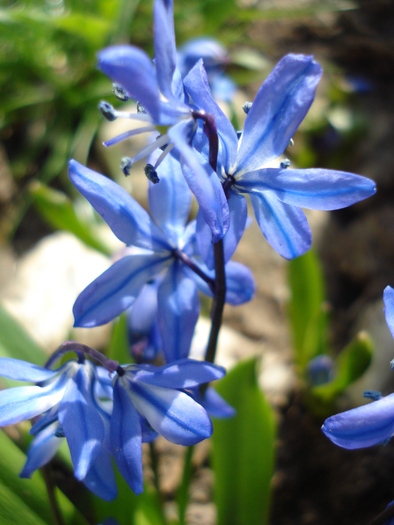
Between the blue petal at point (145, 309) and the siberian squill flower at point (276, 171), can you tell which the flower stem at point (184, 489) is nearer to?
the blue petal at point (145, 309)

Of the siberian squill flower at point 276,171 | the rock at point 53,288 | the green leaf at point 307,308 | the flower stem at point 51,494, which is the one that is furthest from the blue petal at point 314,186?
the rock at point 53,288

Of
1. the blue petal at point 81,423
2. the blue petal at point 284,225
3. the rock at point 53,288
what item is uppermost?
the blue petal at point 284,225

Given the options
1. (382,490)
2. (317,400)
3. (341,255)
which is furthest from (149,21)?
(382,490)

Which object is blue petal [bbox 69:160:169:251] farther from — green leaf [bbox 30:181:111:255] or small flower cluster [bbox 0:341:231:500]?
green leaf [bbox 30:181:111:255]

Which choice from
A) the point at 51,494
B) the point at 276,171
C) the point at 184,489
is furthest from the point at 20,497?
the point at 276,171

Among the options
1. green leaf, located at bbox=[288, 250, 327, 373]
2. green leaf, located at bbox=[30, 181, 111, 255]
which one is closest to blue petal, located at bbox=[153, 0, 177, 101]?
A: green leaf, located at bbox=[288, 250, 327, 373]

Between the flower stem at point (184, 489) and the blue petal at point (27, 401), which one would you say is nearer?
the blue petal at point (27, 401)

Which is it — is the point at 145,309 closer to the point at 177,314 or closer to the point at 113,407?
the point at 177,314
